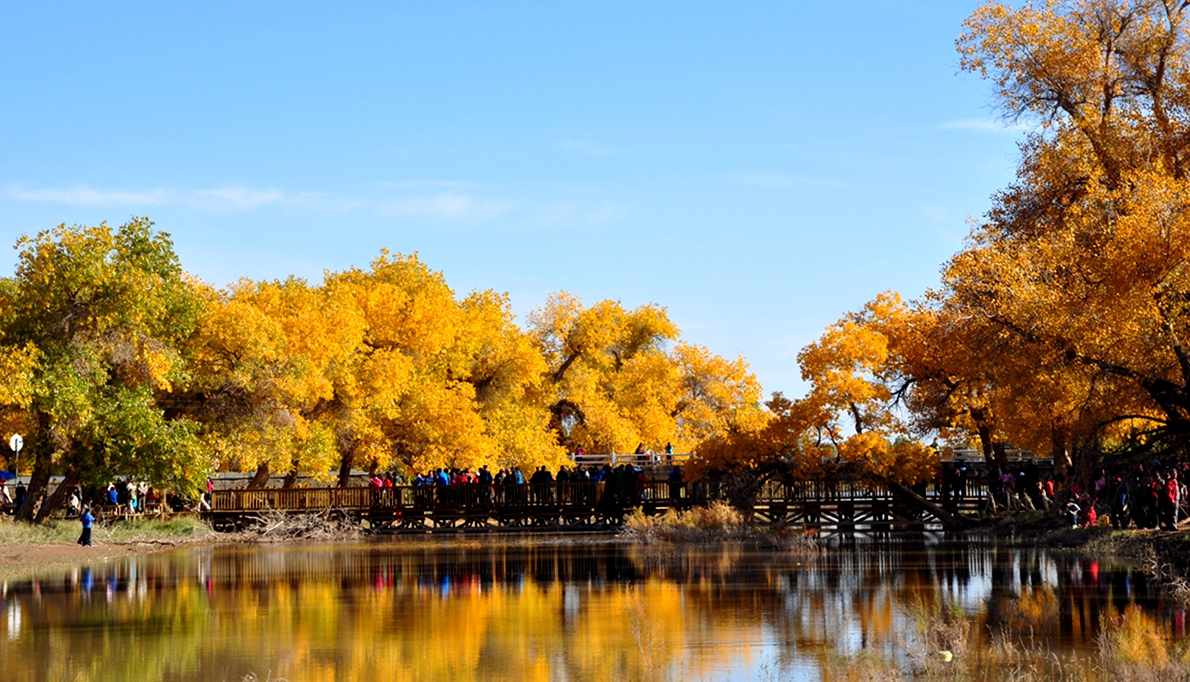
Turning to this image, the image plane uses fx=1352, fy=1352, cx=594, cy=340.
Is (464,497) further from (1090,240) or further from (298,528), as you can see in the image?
(1090,240)

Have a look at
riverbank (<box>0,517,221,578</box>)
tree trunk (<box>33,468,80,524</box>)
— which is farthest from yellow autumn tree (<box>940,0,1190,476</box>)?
tree trunk (<box>33,468,80,524</box>)

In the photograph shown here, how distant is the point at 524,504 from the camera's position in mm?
43438

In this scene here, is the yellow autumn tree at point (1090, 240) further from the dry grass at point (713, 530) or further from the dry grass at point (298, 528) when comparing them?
the dry grass at point (298, 528)

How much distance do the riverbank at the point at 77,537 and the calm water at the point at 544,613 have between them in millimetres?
2034

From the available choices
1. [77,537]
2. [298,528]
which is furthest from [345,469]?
[77,537]

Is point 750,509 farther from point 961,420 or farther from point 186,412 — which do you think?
point 186,412

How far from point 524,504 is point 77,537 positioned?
14417 mm

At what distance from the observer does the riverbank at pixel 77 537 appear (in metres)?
27.8

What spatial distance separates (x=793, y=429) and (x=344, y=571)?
1453cm

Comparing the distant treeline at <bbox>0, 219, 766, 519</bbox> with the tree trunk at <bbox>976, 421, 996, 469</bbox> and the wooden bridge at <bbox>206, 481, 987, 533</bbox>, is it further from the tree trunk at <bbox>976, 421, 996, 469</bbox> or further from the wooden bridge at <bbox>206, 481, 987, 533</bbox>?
the tree trunk at <bbox>976, 421, 996, 469</bbox>

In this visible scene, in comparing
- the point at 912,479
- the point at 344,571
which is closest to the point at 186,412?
the point at 344,571

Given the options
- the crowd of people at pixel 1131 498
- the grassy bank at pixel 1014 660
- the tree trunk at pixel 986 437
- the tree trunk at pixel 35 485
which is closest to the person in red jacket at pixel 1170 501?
the crowd of people at pixel 1131 498

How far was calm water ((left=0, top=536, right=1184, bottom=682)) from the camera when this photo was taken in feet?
40.2

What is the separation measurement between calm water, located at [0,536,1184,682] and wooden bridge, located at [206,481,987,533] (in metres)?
11.1
